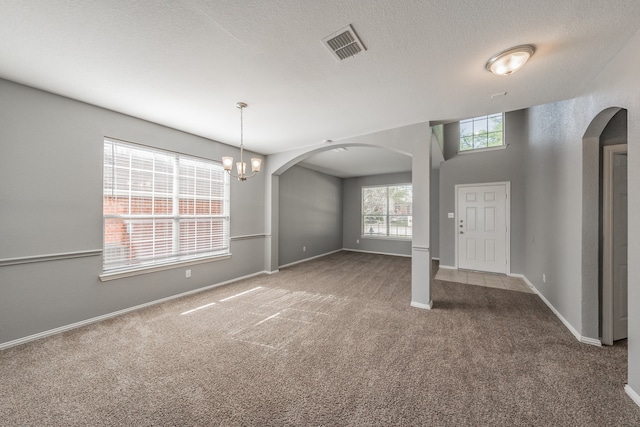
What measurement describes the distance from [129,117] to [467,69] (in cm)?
395

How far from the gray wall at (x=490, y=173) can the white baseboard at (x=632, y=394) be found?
135 inches

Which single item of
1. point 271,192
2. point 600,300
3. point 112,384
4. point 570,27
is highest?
point 570,27

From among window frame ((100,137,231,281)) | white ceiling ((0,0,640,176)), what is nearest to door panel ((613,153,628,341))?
white ceiling ((0,0,640,176))

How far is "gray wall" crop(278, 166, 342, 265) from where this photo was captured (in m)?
6.02

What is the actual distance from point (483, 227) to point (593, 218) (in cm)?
291

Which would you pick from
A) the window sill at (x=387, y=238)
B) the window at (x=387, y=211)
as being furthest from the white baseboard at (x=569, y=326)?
the window at (x=387, y=211)

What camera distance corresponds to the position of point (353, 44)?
5.73ft

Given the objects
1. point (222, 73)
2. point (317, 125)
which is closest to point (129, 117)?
point (222, 73)

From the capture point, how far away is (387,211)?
765 cm

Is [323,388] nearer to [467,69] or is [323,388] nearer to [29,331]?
[467,69]

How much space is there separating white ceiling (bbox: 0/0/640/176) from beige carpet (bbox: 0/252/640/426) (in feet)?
8.33

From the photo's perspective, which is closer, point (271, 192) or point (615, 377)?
point (615, 377)

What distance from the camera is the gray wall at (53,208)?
2.31 metres

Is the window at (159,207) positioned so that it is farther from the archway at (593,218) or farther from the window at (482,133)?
the window at (482,133)
